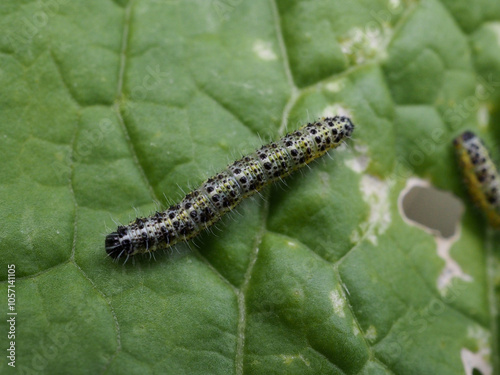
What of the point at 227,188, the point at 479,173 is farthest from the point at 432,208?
the point at 227,188

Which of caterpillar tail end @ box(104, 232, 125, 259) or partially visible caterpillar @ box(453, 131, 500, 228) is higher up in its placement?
partially visible caterpillar @ box(453, 131, 500, 228)

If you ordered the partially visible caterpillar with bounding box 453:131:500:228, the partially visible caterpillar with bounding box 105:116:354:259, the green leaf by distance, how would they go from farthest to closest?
1. the partially visible caterpillar with bounding box 453:131:500:228
2. the partially visible caterpillar with bounding box 105:116:354:259
3. the green leaf

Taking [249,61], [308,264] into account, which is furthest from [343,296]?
[249,61]

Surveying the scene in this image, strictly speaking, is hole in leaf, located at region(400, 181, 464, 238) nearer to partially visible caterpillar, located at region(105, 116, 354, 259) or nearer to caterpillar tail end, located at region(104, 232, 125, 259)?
partially visible caterpillar, located at region(105, 116, 354, 259)

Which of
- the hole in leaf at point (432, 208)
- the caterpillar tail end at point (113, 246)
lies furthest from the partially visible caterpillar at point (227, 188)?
the hole in leaf at point (432, 208)

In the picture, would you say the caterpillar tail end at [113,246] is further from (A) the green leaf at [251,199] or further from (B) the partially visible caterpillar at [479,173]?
(B) the partially visible caterpillar at [479,173]

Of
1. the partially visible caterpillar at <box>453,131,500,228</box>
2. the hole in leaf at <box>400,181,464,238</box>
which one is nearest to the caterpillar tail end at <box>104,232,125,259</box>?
the hole in leaf at <box>400,181,464,238</box>

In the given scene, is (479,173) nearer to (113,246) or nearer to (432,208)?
(432,208)

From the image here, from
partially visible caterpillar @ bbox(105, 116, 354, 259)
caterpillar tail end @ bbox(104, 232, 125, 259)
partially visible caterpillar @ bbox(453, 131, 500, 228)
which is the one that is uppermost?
partially visible caterpillar @ bbox(453, 131, 500, 228)
